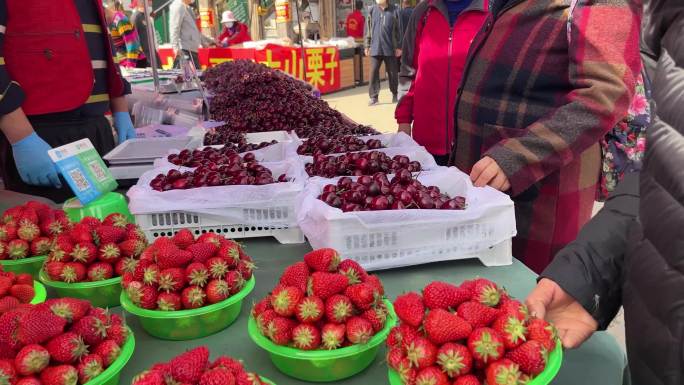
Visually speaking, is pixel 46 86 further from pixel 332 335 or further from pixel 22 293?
pixel 332 335

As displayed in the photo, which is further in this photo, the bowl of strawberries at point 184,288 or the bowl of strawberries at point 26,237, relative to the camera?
the bowl of strawberries at point 26,237

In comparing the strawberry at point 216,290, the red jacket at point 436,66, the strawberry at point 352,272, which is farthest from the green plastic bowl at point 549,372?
the red jacket at point 436,66

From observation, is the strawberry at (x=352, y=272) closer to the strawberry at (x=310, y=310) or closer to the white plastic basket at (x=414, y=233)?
the strawberry at (x=310, y=310)

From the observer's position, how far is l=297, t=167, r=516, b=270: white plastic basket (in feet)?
4.99

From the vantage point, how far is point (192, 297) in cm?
116

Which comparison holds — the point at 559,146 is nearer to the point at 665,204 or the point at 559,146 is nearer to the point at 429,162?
the point at 429,162

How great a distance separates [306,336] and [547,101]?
1.36 metres

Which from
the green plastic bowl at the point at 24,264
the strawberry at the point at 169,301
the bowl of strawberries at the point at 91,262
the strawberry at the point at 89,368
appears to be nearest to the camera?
the strawberry at the point at 89,368

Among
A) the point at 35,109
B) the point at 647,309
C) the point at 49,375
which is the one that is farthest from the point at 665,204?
the point at 35,109

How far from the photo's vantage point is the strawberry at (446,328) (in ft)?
2.82

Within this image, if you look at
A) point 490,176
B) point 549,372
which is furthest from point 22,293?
point 490,176

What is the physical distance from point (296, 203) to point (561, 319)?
0.93 meters

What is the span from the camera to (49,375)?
88 cm

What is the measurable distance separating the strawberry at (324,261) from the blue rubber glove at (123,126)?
221 centimetres
